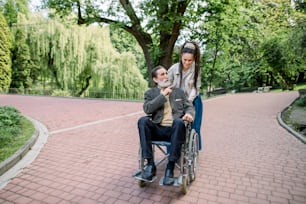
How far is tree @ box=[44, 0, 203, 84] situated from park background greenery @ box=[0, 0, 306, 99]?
4 centimetres

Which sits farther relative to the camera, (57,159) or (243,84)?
(243,84)

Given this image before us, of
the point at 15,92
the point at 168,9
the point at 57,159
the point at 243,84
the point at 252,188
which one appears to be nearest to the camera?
the point at 252,188

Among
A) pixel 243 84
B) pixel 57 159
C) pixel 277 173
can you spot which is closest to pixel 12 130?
pixel 57 159

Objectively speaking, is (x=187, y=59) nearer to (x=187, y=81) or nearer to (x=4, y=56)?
(x=187, y=81)

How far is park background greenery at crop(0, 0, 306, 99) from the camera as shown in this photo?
9055mm

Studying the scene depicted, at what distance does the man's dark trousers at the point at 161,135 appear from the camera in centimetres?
241

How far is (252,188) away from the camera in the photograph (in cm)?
262

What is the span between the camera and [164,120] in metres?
2.65

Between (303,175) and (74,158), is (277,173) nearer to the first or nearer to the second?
(303,175)

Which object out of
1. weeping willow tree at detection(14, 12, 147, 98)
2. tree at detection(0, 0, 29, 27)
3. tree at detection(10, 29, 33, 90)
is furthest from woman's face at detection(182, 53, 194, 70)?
tree at detection(0, 0, 29, 27)

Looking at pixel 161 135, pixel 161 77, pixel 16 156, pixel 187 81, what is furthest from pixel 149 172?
pixel 16 156

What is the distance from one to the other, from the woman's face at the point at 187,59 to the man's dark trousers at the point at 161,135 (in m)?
0.78

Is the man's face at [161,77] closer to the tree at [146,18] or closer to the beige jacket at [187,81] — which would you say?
the beige jacket at [187,81]

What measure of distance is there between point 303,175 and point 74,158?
10.4ft
